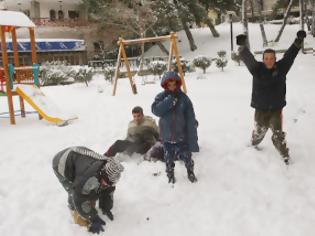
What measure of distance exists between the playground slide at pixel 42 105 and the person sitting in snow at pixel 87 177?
480cm

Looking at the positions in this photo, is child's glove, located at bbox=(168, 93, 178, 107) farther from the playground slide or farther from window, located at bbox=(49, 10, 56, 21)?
window, located at bbox=(49, 10, 56, 21)

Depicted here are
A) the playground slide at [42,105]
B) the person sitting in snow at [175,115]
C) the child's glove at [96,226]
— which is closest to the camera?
the child's glove at [96,226]

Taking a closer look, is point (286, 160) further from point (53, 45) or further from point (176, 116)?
point (53, 45)

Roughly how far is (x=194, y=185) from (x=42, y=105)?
212 inches

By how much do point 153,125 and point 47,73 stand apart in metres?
12.9

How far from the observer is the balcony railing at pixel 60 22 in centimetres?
3130

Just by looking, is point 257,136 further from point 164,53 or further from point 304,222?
point 164,53

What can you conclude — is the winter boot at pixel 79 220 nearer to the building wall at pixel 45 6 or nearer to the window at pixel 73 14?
the building wall at pixel 45 6

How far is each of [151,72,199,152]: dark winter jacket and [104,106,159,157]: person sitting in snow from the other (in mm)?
1286

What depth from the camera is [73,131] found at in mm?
7914

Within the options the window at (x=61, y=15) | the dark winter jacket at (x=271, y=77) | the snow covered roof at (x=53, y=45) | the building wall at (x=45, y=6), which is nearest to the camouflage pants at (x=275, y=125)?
the dark winter jacket at (x=271, y=77)

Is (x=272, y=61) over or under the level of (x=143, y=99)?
over

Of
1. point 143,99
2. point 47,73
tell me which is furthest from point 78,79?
point 143,99

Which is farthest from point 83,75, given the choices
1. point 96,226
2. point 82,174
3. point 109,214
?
point 82,174
